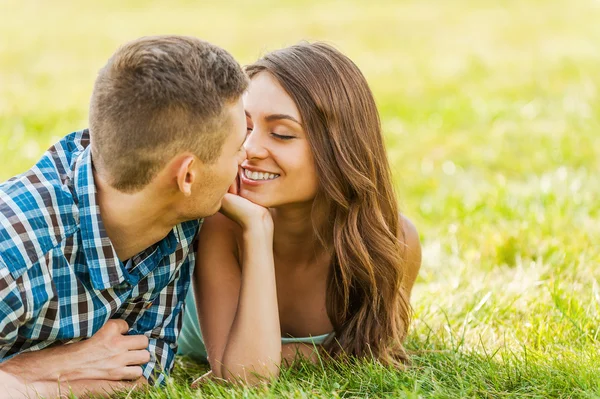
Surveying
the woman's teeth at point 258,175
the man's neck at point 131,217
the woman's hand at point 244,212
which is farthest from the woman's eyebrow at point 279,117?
the man's neck at point 131,217

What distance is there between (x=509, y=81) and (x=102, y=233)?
26.0ft

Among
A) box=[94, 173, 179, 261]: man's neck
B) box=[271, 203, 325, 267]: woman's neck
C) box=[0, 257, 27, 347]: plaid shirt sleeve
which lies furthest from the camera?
box=[271, 203, 325, 267]: woman's neck

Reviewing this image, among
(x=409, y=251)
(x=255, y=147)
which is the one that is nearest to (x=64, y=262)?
(x=255, y=147)

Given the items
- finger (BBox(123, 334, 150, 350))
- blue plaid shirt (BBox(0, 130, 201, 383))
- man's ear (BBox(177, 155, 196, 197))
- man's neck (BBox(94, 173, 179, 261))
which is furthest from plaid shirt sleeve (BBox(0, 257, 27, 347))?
man's ear (BBox(177, 155, 196, 197))

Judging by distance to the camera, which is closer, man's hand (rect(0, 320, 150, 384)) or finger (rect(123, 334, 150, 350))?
man's hand (rect(0, 320, 150, 384))

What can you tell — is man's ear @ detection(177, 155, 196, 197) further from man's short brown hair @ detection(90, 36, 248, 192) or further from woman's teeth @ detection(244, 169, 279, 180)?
woman's teeth @ detection(244, 169, 279, 180)

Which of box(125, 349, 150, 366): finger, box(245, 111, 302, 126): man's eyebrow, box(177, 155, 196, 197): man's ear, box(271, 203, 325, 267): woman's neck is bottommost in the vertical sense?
box(125, 349, 150, 366): finger

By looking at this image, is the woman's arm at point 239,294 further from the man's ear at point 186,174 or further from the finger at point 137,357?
the man's ear at point 186,174

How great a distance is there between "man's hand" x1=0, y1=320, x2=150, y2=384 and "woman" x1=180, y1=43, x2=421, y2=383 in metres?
0.34

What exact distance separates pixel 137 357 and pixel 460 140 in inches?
195

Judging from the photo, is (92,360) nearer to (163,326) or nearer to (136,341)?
(136,341)

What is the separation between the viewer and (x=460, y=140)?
301 inches

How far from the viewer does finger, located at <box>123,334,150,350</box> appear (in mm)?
3299

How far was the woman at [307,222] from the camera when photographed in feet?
11.0
